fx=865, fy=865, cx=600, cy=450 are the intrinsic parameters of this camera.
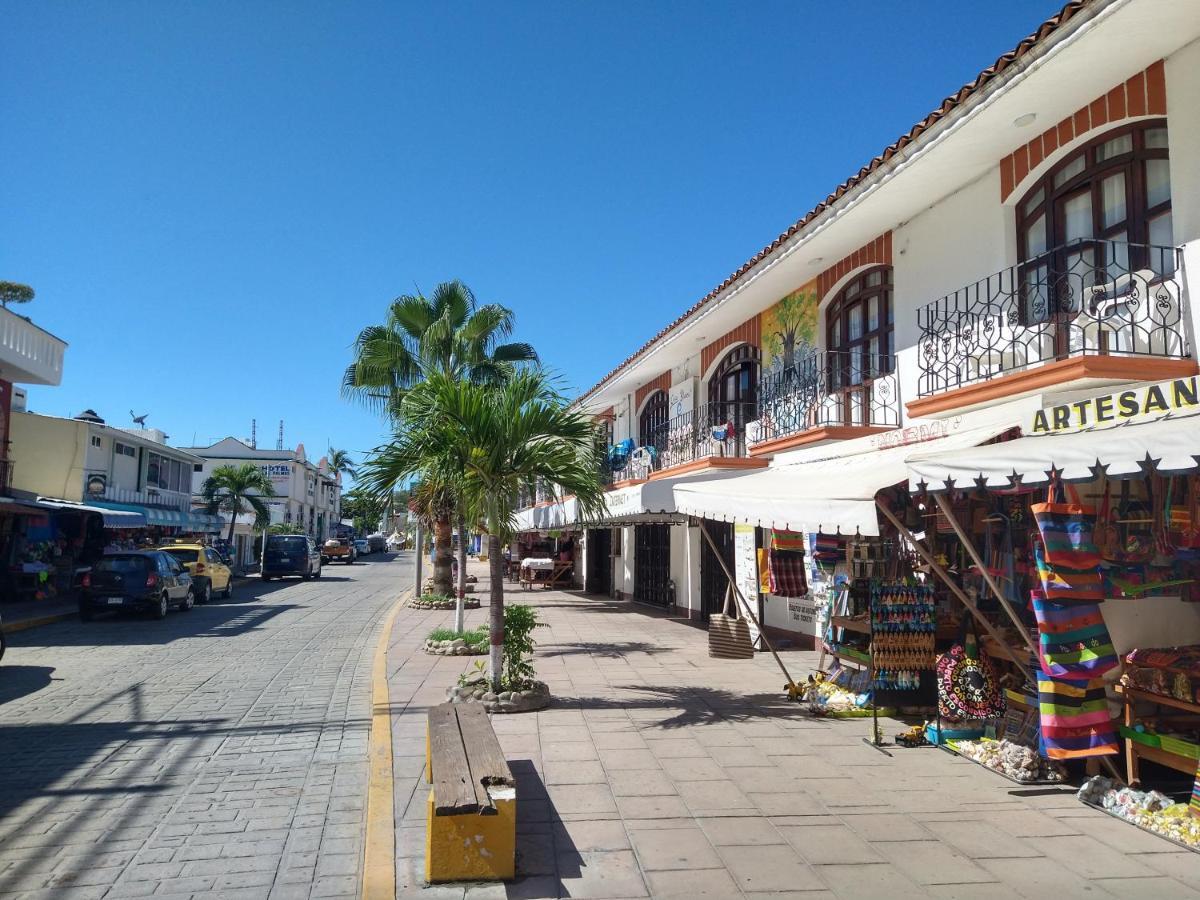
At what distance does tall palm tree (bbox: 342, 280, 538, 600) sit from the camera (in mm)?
19453

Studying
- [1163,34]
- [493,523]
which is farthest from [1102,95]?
[493,523]

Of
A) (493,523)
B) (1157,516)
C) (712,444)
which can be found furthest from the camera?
(712,444)

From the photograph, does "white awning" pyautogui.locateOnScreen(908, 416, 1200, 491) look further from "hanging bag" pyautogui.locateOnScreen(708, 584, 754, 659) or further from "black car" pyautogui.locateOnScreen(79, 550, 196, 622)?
"black car" pyautogui.locateOnScreen(79, 550, 196, 622)

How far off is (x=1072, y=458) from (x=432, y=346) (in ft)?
52.1

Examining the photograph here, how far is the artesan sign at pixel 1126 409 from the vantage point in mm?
5234

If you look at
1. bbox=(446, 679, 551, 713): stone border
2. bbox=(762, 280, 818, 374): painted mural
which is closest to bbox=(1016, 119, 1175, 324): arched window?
bbox=(762, 280, 818, 374): painted mural

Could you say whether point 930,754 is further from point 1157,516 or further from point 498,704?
point 498,704

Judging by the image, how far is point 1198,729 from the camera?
219 inches

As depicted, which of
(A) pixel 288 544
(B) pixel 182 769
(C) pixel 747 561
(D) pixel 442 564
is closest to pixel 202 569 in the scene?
(D) pixel 442 564

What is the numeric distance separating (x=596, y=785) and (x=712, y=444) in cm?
1106

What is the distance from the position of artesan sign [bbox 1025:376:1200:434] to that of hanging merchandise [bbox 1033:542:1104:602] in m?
1.05

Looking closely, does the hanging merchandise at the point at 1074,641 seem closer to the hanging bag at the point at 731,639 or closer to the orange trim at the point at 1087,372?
the orange trim at the point at 1087,372

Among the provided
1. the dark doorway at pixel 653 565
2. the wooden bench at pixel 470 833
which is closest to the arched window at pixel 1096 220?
the wooden bench at pixel 470 833

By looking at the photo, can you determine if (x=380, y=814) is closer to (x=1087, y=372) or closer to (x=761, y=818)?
(x=761, y=818)
